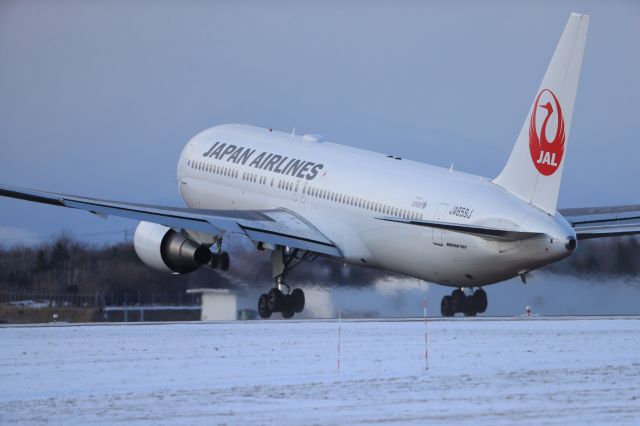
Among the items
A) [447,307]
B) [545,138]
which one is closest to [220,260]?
[447,307]

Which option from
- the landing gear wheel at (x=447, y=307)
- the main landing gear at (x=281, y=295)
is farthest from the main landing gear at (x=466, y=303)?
the main landing gear at (x=281, y=295)

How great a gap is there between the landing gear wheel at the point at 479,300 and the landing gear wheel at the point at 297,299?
18.7ft

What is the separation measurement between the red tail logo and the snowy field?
4.41 meters

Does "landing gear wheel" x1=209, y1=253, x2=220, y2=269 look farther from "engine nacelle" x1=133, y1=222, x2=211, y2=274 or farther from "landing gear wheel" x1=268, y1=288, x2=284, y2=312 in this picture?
"landing gear wheel" x1=268, y1=288, x2=284, y2=312

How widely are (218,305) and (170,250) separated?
372cm

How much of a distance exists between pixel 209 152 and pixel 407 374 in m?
27.5

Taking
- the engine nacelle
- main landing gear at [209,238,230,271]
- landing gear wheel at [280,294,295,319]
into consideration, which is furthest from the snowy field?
main landing gear at [209,238,230,271]

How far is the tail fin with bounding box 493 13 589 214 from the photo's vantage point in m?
39.2

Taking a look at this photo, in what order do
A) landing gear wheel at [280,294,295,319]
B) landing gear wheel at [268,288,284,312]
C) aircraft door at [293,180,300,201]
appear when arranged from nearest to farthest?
1. landing gear wheel at [268,288,284,312]
2. landing gear wheel at [280,294,295,319]
3. aircraft door at [293,180,300,201]

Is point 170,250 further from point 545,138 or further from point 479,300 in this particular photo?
point 545,138

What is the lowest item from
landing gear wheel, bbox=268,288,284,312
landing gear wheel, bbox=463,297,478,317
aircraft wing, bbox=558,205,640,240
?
landing gear wheel, bbox=463,297,478,317

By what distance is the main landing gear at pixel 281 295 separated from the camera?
1845 inches

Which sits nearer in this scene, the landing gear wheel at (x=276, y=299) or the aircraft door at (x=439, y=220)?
the aircraft door at (x=439, y=220)

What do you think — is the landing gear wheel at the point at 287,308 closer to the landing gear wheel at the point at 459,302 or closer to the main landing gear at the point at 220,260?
the main landing gear at the point at 220,260
